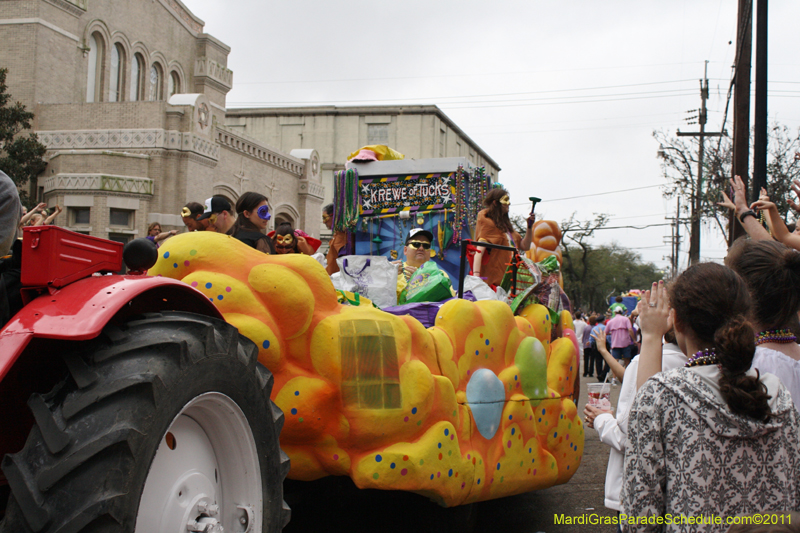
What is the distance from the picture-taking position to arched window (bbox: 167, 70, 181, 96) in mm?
27656

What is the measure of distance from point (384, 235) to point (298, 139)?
39956 mm

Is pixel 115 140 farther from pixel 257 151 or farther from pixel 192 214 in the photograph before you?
pixel 192 214

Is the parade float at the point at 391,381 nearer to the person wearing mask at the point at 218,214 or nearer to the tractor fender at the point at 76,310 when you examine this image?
the tractor fender at the point at 76,310

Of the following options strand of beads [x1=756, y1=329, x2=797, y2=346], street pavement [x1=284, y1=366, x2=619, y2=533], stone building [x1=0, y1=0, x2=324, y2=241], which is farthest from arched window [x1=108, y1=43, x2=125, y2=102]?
strand of beads [x1=756, y1=329, x2=797, y2=346]

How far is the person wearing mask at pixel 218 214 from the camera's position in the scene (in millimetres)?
4230

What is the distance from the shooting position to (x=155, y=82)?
27.3 meters

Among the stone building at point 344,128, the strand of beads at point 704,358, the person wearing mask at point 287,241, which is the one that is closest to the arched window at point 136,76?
the stone building at point 344,128

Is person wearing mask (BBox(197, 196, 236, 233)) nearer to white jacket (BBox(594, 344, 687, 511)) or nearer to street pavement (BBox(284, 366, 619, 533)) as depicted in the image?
street pavement (BBox(284, 366, 619, 533))

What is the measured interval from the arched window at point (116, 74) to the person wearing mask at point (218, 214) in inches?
915

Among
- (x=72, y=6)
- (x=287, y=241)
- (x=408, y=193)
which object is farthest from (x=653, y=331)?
(x=72, y=6)

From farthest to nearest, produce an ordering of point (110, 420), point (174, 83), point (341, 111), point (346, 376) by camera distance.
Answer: point (341, 111), point (174, 83), point (346, 376), point (110, 420)

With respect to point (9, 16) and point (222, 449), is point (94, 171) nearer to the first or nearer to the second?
point (9, 16)

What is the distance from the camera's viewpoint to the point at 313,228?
28.7 m

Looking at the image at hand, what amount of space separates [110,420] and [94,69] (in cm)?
2598
